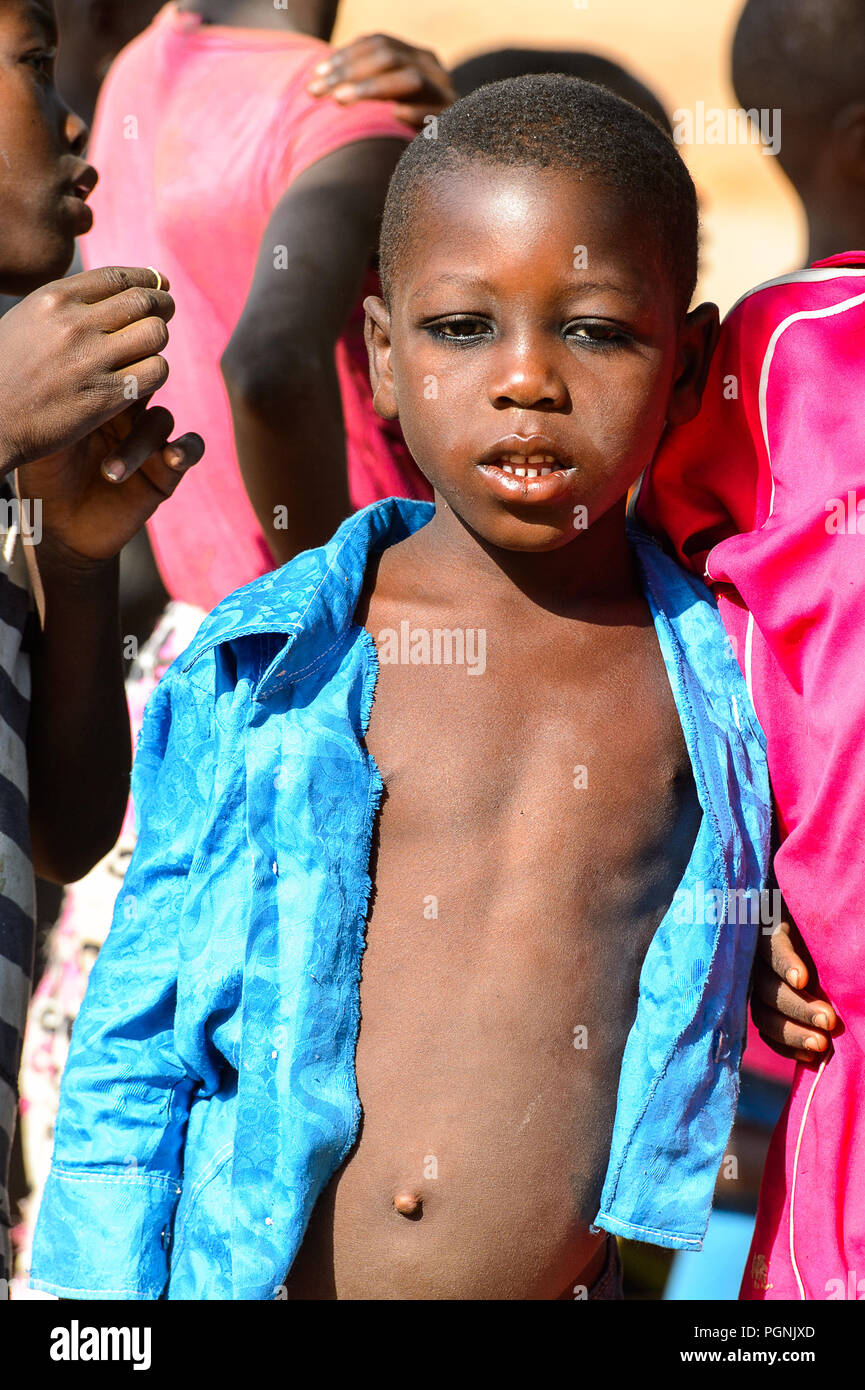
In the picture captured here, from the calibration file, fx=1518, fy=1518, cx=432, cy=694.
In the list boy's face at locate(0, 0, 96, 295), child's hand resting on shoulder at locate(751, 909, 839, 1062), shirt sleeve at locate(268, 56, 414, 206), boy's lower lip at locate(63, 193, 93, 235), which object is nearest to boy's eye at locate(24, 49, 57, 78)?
boy's face at locate(0, 0, 96, 295)

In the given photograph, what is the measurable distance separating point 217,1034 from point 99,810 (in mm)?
446

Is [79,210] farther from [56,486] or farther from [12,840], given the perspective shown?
[12,840]

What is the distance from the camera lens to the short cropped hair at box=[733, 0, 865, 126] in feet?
10.1

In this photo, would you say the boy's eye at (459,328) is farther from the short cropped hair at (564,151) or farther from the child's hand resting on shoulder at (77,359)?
the child's hand resting on shoulder at (77,359)

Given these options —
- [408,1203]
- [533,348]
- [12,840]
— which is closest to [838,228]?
[533,348]

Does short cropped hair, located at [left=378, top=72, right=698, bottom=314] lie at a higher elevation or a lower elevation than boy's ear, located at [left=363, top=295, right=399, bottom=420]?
higher

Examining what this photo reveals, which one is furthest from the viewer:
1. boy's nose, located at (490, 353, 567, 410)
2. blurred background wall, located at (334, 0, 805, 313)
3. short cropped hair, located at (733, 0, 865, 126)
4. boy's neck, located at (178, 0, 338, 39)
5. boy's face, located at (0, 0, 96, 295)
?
blurred background wall, located at (334, 0, 805, 313)

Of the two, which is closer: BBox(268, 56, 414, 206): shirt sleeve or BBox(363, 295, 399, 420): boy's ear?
BBox(363, 295, 399, 420): boy's ear

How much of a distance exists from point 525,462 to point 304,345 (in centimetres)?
79

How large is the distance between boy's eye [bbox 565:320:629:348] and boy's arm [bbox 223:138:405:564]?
Answer: 29.6 inches

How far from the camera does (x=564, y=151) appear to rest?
1.43 m

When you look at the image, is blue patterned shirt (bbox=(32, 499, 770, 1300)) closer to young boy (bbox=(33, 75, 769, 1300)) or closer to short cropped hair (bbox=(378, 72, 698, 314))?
young boy (bbox=(33, 75, 769, 1300))

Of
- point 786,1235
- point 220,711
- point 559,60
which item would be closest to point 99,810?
point 220,711
